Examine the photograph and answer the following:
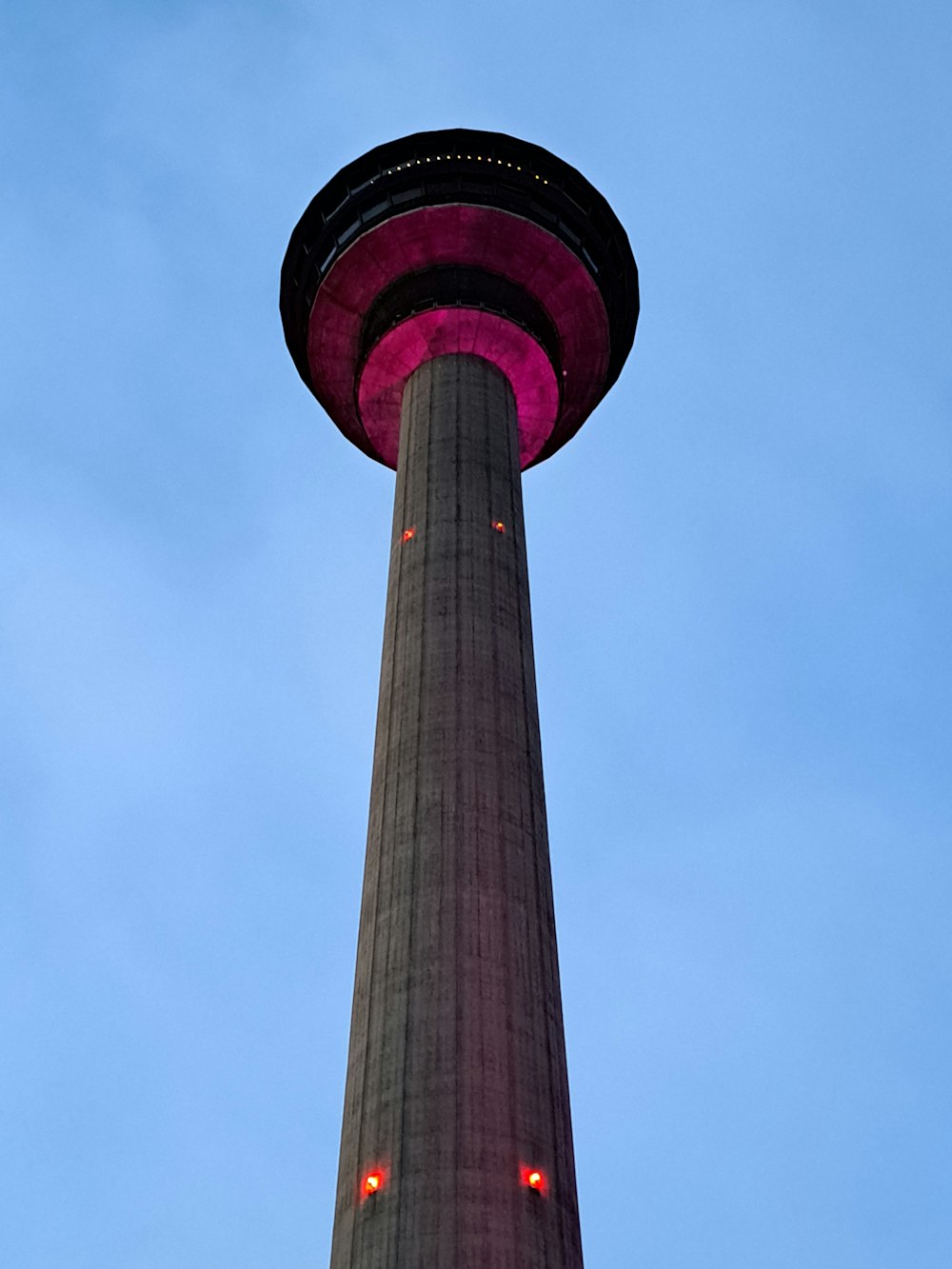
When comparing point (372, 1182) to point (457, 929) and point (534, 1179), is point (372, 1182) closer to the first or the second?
point (534, 1179)

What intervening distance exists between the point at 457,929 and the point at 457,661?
8.08m

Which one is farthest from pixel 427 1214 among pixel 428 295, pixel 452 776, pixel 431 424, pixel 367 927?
pixel 428 295

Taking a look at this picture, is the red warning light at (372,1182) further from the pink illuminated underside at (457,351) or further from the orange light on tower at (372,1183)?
the pink illuminated underside at (457,351)

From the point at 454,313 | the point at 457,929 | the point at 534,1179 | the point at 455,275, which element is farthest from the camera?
the point at 455,275

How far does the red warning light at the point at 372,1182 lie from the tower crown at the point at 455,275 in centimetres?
2680

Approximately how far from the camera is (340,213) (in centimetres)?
4647

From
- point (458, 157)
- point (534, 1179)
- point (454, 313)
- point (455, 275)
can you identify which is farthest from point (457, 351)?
point (534, 1179)

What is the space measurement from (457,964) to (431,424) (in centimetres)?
1896

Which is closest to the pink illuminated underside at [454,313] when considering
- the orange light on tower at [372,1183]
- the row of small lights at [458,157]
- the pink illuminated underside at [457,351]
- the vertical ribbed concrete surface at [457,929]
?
the pink illuminated underside at [457,351]

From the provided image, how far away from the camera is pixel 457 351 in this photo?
43.7 m

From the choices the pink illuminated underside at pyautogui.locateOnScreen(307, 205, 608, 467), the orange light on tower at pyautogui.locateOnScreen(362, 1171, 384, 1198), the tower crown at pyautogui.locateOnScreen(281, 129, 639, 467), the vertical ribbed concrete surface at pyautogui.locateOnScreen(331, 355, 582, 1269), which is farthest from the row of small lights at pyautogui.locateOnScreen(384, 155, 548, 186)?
the orange light on tower at pyautogui.locateOnScreen(362, 1171, 384, 1198)

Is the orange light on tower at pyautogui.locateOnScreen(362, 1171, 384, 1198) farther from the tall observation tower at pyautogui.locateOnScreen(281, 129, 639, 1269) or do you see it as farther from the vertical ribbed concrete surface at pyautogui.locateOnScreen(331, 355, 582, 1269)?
the vertical ribbed concrete surface at pyautogui.locateOnScreen(331, 355, 582, 1269)

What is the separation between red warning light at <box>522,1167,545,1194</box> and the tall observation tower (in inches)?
1.5

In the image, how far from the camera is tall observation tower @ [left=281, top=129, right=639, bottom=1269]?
84.1 ft
